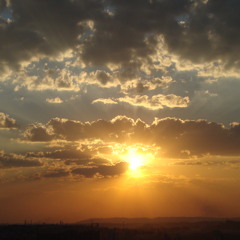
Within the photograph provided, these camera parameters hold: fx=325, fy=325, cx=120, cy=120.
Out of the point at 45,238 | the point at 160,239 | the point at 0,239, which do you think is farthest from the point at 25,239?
the point at 160,239

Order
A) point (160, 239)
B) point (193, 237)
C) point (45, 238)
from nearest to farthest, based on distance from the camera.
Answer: point (45, 238) → point (160, 239) → point (193, 237)

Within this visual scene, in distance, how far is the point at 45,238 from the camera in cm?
3778

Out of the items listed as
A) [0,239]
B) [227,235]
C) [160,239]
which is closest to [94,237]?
[160,239]

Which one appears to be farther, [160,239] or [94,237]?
[160,239]

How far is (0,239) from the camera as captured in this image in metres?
53.5

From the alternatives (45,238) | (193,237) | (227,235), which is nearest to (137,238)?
(193,237)

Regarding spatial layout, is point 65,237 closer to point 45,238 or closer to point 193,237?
point 45,238

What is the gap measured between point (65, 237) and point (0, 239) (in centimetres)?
2086

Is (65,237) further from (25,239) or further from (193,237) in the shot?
(193,237)

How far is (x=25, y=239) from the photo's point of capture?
169 feet

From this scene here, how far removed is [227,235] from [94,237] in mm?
25827

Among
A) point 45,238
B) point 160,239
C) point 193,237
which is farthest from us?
point 193,237

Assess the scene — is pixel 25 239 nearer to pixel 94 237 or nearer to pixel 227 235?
pixel 94 237

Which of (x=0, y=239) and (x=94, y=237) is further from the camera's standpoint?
(x=0, y=239)
